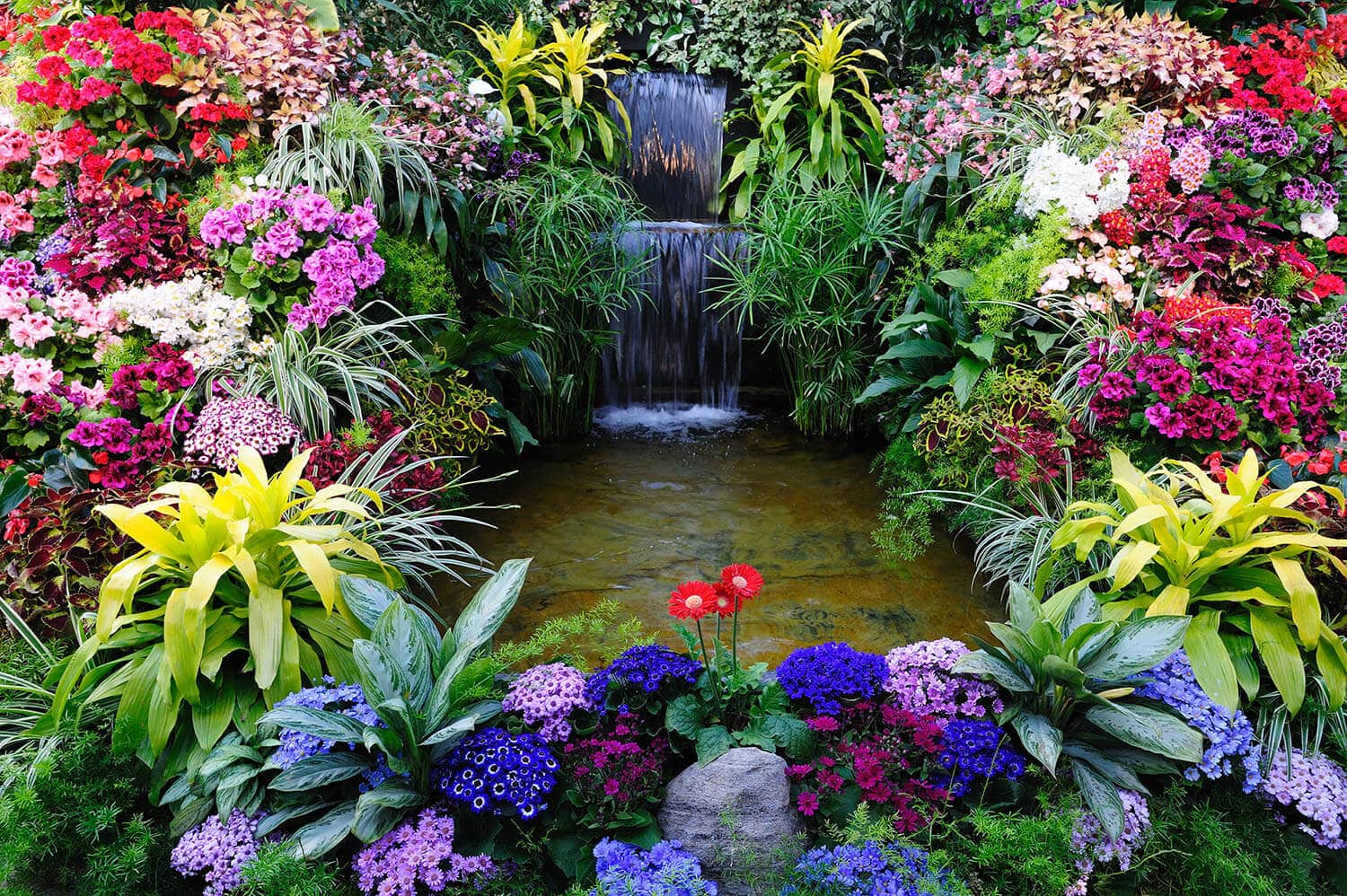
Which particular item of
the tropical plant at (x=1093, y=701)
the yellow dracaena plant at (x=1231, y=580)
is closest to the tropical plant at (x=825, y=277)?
the yellow dracaena plant at (x=1231, y=580)

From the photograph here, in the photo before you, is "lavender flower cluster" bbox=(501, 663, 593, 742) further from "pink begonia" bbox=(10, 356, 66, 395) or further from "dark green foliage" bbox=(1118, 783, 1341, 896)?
"pink begonia" bbox=(10, 356, 66, 395)

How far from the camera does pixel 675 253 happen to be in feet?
17.7

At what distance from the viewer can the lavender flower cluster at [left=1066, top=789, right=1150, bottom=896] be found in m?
2.04

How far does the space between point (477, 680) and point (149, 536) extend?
88cm

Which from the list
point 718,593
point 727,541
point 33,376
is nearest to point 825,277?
point 727,541

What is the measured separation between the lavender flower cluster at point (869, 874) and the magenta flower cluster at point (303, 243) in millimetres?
2678

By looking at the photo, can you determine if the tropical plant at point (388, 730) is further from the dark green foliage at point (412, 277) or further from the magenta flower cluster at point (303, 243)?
the dark green foliage at point (412, 277)

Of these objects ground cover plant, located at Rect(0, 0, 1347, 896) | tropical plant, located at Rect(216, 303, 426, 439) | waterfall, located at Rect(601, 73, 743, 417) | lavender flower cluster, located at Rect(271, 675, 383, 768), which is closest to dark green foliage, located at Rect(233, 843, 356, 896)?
ground cover plant, located at Rect(0, 0, 1347, 896)

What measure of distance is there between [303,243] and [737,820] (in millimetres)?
2757

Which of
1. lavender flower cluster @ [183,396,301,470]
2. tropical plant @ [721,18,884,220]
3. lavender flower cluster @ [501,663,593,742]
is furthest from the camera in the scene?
tropical plant @ [721,18,884,220]

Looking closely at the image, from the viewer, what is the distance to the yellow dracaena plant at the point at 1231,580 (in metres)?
2.31

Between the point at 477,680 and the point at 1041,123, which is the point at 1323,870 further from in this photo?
the point at 1041,123

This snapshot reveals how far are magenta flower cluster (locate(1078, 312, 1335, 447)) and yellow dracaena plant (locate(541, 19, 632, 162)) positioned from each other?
339 centimetres

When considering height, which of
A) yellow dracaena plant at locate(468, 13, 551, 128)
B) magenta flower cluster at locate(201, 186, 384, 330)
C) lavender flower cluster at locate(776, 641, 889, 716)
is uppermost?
yellow dracaena plant at locate(468, 13, 551, 128)
